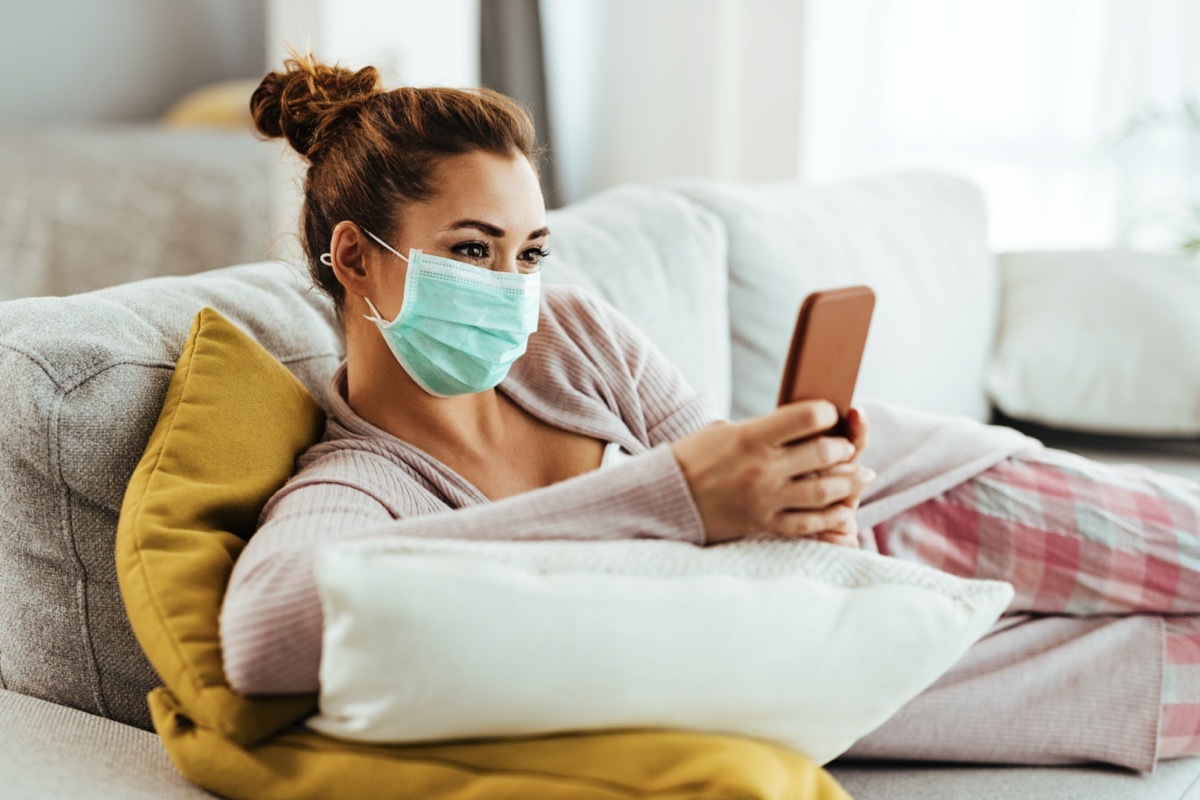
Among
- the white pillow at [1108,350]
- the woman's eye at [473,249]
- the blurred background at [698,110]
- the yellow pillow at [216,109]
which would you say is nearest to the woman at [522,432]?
the woman's eye at [473,249]

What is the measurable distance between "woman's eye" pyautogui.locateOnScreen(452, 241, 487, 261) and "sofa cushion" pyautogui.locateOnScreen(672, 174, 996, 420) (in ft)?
2.38

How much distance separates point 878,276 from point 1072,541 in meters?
0.91

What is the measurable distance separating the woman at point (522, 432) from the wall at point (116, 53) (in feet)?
10.9

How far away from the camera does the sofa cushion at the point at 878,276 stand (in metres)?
1.97

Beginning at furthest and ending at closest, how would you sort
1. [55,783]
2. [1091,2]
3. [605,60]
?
[605,60]
[1091,2]
[55,783]

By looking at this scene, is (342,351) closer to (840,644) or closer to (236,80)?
(840,644)

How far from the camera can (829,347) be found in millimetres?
879

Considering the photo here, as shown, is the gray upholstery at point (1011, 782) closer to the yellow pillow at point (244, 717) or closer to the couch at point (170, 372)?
the couch at point (170, 372)

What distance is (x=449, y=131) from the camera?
119 centimetres

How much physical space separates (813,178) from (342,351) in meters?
2.72

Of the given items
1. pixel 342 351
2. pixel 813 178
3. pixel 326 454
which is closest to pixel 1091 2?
pixel 813 178

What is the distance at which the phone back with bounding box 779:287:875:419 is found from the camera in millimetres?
848

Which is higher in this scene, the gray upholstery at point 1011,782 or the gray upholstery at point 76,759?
the gray upholstery at point 76,759

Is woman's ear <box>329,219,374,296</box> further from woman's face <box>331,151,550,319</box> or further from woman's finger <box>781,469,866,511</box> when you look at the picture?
woman's finger <box>781,469,866,511</box>
